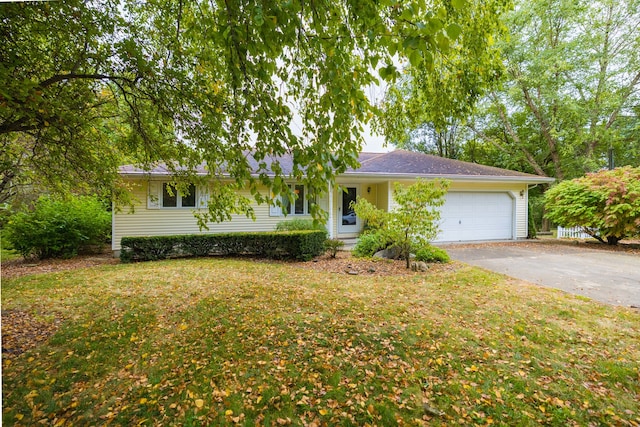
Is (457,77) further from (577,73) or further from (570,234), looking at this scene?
(577,73)

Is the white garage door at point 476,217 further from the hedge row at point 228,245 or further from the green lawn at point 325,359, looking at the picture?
the green lawn at point 325,359

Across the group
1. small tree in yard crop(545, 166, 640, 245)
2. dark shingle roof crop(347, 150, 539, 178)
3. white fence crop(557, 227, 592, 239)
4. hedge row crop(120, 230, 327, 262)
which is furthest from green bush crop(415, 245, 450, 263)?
white fence crop(557, 227, 592, 239)

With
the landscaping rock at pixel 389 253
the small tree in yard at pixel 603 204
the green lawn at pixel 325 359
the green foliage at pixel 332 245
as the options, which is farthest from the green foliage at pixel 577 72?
the green lawn at pixel 325 359

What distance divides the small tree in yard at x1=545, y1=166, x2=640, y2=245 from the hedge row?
9.95m

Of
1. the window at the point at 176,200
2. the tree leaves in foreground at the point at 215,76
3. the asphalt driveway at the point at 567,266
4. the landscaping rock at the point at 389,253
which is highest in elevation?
the tree leaves in foreground at the point at 215,76

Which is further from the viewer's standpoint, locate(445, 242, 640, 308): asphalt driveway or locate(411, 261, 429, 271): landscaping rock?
locate(411, 261, 429, 271): landscaping rock

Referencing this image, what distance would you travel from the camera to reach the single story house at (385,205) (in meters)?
9.82

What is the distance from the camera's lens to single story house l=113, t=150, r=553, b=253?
32.2ft

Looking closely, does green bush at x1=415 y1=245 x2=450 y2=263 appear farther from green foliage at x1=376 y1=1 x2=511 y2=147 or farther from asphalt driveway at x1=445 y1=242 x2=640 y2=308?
green foliage at x1=376 y1=1 x2=511 y2=147

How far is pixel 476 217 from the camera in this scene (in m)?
12.5

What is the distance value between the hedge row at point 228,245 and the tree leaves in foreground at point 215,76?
9.95 feet

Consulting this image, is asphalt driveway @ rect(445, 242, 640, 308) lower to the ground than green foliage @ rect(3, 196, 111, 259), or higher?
lower

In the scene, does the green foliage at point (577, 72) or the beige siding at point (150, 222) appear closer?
the beige siding at point (150, 222)

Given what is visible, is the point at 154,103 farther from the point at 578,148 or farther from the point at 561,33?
the point at 578,148
